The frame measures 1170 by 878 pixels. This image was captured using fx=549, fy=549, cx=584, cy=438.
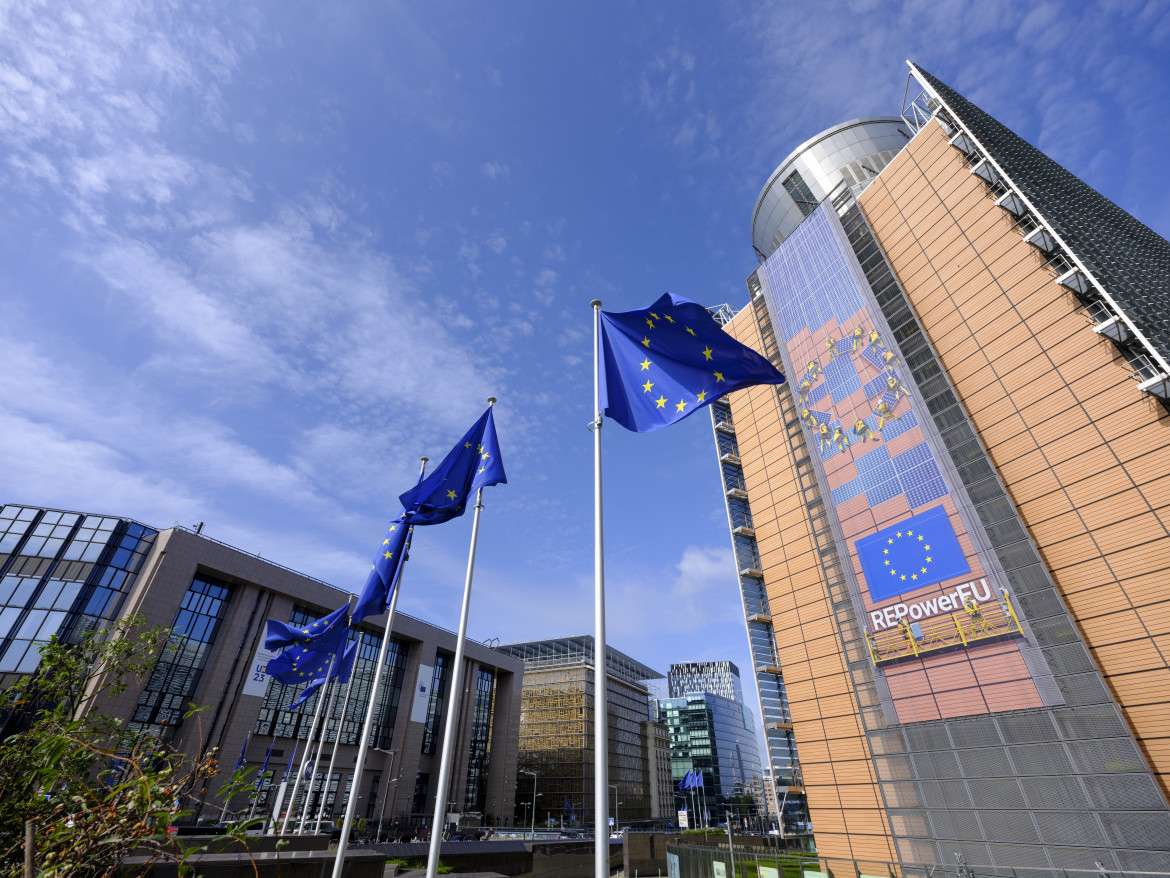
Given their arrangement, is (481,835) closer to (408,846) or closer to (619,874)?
(619,874)

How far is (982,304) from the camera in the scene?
30.1 m

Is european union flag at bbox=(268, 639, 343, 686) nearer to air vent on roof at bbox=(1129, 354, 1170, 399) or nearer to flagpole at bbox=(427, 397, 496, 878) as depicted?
flagpole at bbox=(427, 397, 496, 878)

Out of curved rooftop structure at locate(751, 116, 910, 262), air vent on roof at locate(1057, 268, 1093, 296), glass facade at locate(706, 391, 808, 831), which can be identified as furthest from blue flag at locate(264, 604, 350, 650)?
curved rooftop structure at locate(751, 116, 910, 262)

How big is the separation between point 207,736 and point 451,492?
48979 mm

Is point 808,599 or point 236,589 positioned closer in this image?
point 808,599

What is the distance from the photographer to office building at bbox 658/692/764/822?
461 feet

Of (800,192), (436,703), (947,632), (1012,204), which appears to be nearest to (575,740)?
(436,703)

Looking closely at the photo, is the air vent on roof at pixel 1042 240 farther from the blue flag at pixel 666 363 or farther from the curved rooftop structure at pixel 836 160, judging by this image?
the blue flag at pixel 666 363

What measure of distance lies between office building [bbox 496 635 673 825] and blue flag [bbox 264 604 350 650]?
68.0 metres

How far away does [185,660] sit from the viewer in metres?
48.9

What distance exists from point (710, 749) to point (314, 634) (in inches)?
5937

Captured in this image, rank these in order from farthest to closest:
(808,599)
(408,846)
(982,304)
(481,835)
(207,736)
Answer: (481,835) → (207,736) → (808,599) → (982,304) → (408,846)

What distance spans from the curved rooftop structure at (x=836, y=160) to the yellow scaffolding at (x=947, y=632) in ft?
118

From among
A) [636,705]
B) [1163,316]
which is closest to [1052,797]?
[1163,316]
